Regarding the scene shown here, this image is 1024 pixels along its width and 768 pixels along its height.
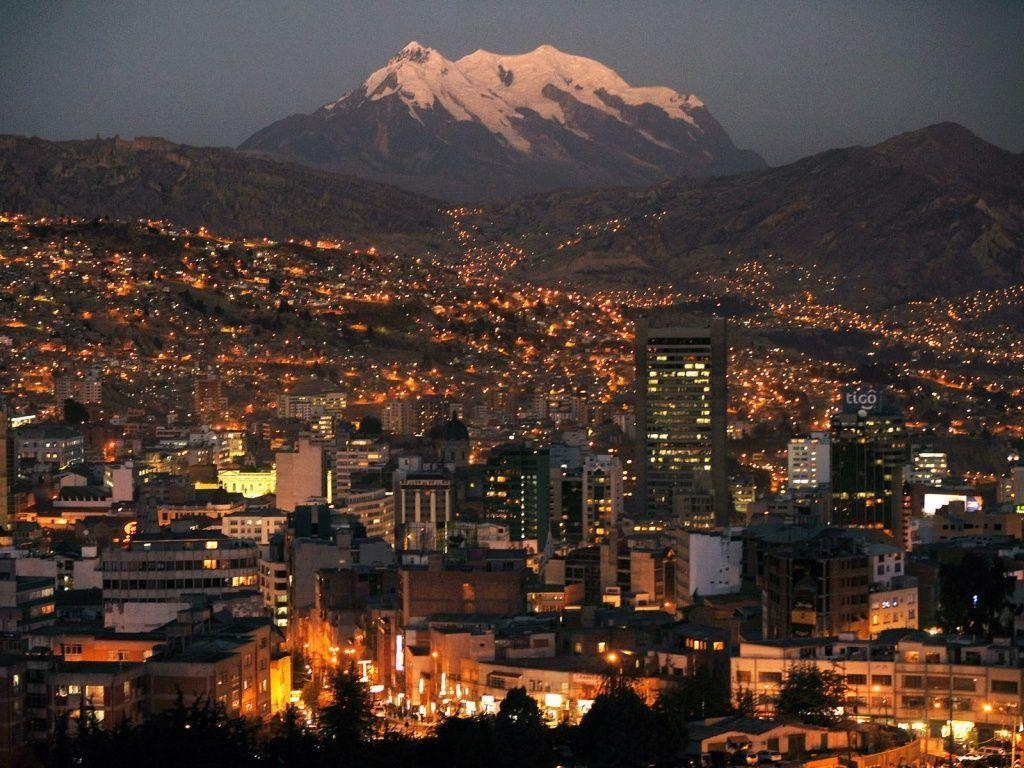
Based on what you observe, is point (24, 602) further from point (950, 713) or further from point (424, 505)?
point (424, 505)

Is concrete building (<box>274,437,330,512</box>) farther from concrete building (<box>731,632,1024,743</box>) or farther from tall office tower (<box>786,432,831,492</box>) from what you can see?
concrete building (<box>731,632,1024,743</box>)

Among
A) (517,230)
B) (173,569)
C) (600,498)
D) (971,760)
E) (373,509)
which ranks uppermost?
(517,230)

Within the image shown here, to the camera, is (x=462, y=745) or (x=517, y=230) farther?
(x=517, y=230)

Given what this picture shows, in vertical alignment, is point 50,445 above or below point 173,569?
above

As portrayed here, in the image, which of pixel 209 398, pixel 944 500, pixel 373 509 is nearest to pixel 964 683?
pixel 373 509

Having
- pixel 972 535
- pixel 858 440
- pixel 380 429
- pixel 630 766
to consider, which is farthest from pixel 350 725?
pixel 380 429

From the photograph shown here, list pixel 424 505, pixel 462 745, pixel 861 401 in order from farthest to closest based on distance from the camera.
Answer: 1. pixel 861 401
2. pixel 424 505
3. pixel 462 745

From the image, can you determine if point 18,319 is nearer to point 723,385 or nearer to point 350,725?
point 723,385
